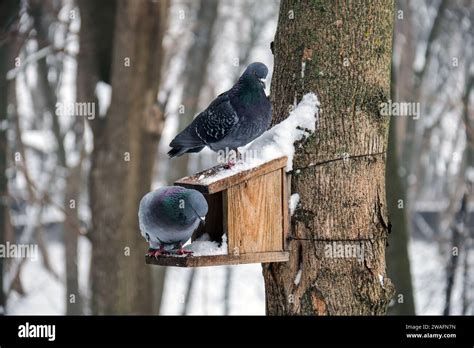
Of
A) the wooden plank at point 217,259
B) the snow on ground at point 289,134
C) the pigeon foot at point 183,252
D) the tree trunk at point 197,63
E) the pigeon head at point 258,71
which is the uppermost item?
the tree trunk at point 197,63

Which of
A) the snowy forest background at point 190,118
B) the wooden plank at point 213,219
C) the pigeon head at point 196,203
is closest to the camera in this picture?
the pigeon head at point 196,203

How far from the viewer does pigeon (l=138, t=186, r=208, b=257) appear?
353 centimetres

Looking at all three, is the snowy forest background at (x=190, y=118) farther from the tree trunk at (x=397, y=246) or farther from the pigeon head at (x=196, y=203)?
the pigeon head at (x=196, y=203)

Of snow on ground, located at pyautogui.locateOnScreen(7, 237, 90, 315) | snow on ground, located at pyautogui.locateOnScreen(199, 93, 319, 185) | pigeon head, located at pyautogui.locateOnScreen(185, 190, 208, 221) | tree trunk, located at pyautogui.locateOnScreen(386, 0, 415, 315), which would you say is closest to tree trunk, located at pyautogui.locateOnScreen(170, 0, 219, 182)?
snow on ground, located at pyautogui.locateOnScreen(7, 237, 90, 315)

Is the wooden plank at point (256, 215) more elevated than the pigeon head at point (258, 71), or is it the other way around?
the pigeon head at point (258, 71)

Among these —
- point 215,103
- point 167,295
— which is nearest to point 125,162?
point 215,103

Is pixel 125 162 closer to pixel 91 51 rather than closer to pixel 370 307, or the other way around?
pixel 91 51

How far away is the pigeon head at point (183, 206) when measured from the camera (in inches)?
138

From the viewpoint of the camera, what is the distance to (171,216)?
142 inches

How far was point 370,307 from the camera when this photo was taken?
3.93 m

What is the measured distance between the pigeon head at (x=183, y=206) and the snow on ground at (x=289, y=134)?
0.41m

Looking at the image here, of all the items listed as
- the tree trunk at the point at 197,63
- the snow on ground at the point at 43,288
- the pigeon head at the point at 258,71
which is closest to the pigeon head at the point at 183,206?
the pigeon head at the point at 258,71

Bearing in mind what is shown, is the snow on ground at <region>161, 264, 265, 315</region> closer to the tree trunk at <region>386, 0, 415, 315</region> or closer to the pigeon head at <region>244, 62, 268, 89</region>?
the tree trunk at <region>386, 0, 415, 315</region>

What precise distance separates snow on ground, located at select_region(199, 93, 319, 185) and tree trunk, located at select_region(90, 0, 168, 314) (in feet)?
13.1
